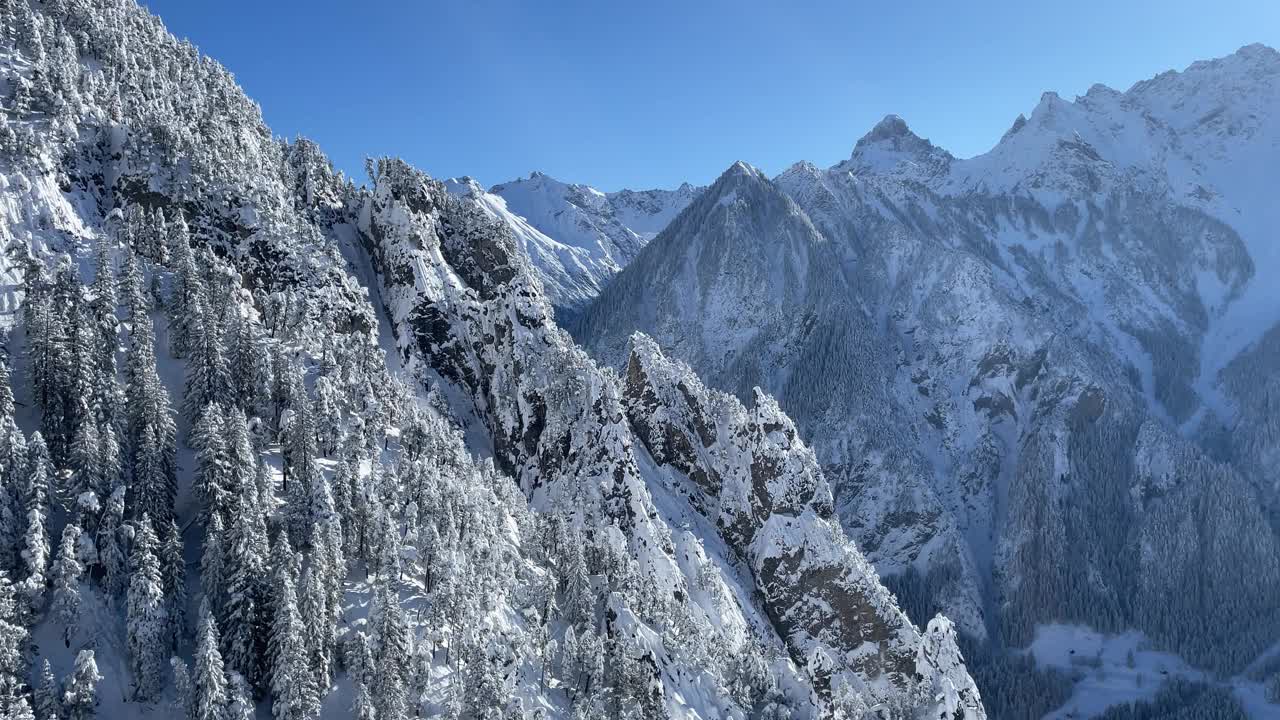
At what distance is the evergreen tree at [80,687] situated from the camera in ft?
180

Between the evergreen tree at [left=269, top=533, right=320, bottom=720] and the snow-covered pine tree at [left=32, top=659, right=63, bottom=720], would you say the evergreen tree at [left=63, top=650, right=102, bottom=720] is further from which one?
the evergreen tree at [left=269, top=533, right=320, bottom=720]

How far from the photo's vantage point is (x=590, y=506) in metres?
114

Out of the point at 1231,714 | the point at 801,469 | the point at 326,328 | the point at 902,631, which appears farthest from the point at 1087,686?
the point at 326,328

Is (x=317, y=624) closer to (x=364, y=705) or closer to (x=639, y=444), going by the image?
(x=364, y=705)

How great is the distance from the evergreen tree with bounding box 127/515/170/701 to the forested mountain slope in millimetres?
245

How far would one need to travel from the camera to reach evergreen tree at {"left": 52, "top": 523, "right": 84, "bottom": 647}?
196 feet

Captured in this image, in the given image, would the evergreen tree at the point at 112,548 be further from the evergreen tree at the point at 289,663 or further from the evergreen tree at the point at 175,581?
the evergreen tree at the point at 289,663

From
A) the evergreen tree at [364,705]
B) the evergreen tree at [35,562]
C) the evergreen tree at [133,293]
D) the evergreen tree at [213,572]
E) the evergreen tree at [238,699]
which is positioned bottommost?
the evergreen tree at [364,705]

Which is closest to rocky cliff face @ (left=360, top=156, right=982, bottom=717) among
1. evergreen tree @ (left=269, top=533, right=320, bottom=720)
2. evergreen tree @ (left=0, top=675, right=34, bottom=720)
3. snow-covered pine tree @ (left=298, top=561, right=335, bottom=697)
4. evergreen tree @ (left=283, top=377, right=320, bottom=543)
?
evergreen tree @ (left=283, top=377, right=320, bottom=543)

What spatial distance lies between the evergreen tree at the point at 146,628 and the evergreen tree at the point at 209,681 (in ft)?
13.8

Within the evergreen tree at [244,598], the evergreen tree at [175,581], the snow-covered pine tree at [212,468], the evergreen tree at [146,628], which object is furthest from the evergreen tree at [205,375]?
the evergreen tree at [146,628]

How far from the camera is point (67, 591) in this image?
196 feet

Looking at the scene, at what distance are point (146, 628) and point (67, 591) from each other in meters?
6.77

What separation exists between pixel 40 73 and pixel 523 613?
110 meters
